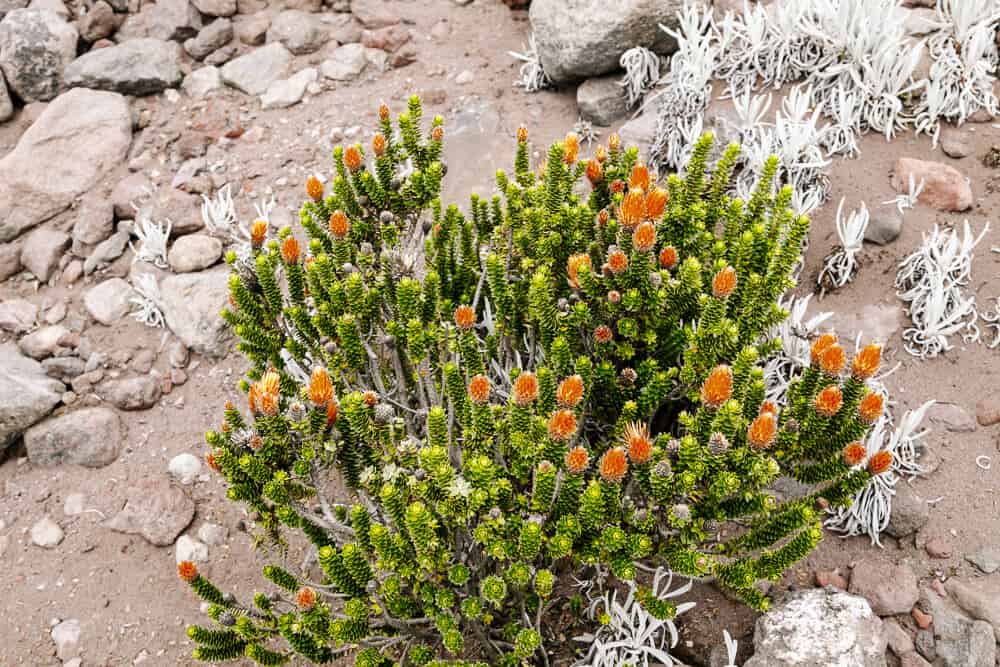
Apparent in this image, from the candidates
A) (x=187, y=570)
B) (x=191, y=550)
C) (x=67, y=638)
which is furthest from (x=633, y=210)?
(x=67, y=638)

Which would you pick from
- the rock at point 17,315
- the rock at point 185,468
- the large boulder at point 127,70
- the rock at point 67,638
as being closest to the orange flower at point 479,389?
the rock at point 185,468

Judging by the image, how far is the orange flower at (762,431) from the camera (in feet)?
8.15

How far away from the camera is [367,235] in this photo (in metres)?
3.73

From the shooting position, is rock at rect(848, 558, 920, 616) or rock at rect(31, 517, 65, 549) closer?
rock at rect(848, 558, 920, 616)

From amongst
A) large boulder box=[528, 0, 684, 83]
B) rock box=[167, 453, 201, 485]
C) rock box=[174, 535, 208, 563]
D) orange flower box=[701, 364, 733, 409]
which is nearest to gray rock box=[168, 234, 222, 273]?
rock box=[167, 453, 201, 485]

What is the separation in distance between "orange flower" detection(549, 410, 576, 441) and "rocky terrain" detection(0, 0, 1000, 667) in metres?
1.27

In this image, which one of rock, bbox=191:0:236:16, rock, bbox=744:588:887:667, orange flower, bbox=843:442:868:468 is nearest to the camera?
orange flower, bbox=843:442:868:468

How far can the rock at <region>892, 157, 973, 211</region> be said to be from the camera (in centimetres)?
438

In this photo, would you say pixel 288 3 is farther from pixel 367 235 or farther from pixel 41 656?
pixel 41 656

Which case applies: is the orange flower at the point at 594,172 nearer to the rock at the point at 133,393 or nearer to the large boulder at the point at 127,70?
the rock at the point at 133,393

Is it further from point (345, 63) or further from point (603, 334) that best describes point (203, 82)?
point (603, 334)

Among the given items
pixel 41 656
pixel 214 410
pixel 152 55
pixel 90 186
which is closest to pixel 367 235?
pixel 214 410

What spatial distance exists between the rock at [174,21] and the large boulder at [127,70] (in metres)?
0.23

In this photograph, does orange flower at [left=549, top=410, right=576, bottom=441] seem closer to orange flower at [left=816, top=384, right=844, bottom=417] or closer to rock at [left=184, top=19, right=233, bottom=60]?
orange flower at [left=816, top=384, right=844, bottom=417]
